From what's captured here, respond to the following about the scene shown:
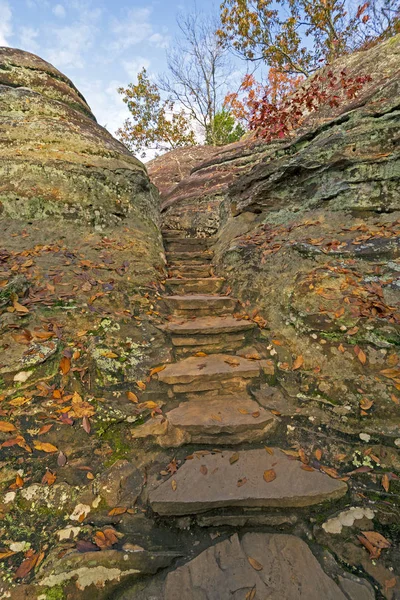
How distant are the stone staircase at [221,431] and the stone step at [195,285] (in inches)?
36.2

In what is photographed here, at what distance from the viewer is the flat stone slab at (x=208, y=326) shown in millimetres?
3066

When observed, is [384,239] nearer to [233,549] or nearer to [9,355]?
[233,549]

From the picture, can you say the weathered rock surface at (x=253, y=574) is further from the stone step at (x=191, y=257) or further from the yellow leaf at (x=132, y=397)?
the stone step at (x=191, y=257)

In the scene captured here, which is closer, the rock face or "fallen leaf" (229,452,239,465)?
"fallen leaf" (229,452,239,465)

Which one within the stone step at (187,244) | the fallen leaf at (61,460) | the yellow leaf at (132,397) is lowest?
the fallen leaf at (61,460)

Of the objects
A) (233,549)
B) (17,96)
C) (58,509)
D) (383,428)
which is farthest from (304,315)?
(17,96)

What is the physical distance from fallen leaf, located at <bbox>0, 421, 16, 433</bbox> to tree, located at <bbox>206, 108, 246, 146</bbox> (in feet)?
77.7

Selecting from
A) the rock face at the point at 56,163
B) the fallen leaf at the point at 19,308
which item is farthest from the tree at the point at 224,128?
the fallen leaf at the point at 19,308

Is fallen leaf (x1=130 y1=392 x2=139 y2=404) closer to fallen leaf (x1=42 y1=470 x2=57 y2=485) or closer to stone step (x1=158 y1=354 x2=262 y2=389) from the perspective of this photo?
stone step (x1=158 y1=354 x2=262 y2=389)

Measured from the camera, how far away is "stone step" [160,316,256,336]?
3066 millimetres

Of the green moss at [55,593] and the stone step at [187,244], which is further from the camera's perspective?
the stone step at [187,244]

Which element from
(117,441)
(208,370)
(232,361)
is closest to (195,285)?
(232,361)

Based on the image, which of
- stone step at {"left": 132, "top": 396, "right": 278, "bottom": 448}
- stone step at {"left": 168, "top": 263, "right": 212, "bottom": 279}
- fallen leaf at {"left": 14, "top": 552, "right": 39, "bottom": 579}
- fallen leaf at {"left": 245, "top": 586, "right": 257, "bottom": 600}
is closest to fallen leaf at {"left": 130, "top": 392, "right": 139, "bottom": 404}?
stone step at {"left": 132, "top": 396, "right": 278, "bottom": 448}

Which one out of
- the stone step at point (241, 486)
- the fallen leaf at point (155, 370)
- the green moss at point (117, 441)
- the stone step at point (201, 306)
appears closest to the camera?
the stone step at point (241, 486)
